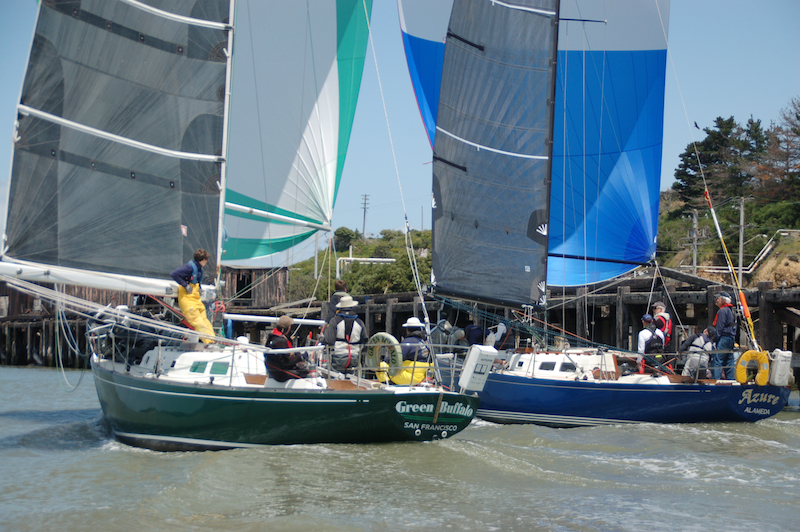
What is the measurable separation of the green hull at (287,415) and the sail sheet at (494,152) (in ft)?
19.9

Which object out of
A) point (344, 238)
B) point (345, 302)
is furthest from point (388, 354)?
point (344, 238)

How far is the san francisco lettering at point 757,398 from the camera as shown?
41.8 ft

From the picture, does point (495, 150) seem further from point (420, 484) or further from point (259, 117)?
point (420, 484)

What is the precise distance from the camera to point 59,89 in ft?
33.7

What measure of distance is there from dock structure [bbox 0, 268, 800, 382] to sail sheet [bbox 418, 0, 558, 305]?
4.24 ft

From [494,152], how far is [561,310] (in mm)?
9789

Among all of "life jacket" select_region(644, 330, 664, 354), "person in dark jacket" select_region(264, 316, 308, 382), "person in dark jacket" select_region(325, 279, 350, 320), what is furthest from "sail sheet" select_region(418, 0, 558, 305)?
"person in dark jacket" select_region(264, 316, 308, 382)

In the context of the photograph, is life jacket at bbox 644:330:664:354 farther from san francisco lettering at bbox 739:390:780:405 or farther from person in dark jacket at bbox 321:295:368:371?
person in dark jacket at bbox 321:295:368:371

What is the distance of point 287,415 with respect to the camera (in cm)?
940

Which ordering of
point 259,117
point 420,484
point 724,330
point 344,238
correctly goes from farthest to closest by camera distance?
point 344,238 → point 259,117 → point 724,330 → point 420,484

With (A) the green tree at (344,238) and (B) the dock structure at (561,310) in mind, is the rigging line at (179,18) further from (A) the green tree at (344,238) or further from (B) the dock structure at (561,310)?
(A) the green tree at (344,238)

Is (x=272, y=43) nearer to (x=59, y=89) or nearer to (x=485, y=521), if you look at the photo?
(x=59, y=89)

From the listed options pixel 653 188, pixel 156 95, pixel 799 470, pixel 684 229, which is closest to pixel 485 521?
pixel 799 470

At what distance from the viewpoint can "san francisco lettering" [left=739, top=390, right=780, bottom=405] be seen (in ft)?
41.8
